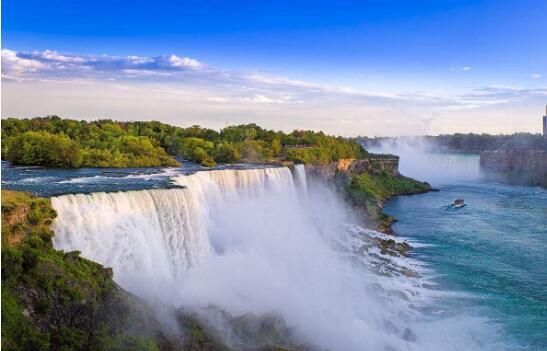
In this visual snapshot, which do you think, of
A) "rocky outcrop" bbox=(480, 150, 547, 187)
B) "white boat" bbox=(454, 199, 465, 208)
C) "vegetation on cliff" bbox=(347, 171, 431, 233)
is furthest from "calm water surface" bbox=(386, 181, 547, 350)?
"rocky outcrop" bbox=(480, 150, 547, 187)

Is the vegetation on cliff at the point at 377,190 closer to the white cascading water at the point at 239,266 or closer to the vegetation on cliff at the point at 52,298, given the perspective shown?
the white cascading water at the point at 239,266

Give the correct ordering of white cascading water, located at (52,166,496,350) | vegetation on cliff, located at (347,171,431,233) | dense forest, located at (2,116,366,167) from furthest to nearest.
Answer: vegetation on cliff, located at (347,171,431,233) < dense forest, located at (2,116,366,167) < white cascading water, located at (52,166,496,350)

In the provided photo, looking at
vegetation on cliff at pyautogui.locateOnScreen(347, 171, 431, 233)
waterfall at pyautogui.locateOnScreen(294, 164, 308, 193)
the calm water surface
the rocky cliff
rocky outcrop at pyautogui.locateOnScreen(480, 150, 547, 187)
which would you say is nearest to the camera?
the calm water surface

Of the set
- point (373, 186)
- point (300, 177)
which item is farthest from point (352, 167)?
point (300, 177)

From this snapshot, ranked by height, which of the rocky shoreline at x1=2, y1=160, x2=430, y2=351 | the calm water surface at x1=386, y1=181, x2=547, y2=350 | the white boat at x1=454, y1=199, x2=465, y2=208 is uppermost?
the rocky shoreline at x1=2, y1=160, x2=430, y2=351

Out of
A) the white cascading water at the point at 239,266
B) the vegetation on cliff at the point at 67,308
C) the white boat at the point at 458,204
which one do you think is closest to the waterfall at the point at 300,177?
the white cascading water at the point at 239,266

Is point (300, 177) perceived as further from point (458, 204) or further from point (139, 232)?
point (139, 232)

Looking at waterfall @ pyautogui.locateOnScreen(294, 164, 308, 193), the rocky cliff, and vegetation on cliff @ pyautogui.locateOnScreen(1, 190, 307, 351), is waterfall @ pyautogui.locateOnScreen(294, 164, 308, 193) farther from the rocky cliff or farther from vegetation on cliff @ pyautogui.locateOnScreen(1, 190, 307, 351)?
vegetation on cliff @ pyautogui.locateOnScreen(1, 190, 307, 351)
